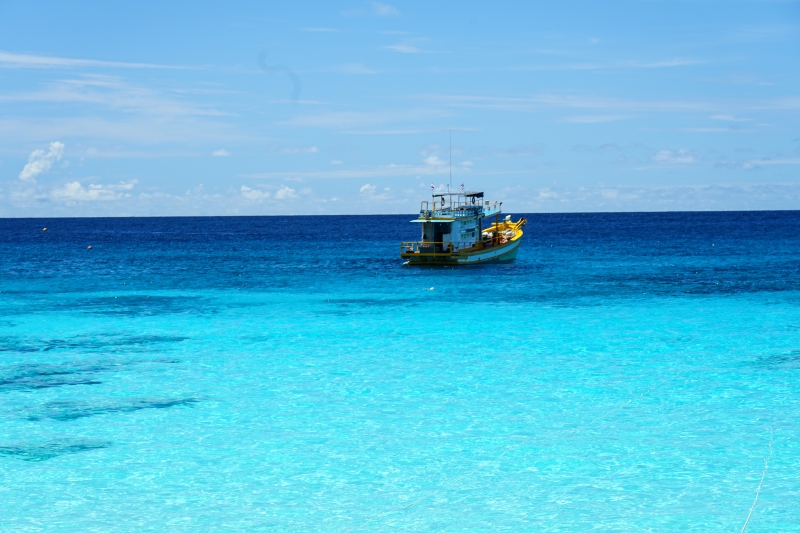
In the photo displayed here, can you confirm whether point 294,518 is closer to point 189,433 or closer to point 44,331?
point 189,433

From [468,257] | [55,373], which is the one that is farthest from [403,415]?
[468,257]

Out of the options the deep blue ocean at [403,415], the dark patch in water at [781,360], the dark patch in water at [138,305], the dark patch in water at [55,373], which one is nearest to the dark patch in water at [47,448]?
the deep blue ocean at [403,415]

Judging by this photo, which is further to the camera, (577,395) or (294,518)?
(577,395)

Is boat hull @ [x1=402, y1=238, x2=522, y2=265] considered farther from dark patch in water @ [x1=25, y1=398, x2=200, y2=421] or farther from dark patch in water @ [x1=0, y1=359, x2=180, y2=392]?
dark patch in water @ [x1=25, y1=398, x2=200, y2=421]

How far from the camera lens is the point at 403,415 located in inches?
752

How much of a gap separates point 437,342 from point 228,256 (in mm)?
59164

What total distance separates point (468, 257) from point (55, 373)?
121 ft

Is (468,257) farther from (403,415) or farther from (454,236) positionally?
(403,415)

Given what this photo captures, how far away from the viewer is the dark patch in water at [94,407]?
19.0 m

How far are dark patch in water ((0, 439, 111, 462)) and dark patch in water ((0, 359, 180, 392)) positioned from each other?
5567 millimetres

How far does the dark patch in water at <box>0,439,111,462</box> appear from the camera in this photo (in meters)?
16.1

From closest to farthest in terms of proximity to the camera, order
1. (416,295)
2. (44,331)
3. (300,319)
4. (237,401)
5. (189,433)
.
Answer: (189,433)
(237,401)
(44,331)
(300,319)
(416,295)

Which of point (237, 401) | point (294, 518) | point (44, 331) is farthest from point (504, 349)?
point (44, 331)

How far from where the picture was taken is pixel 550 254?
270 ft
